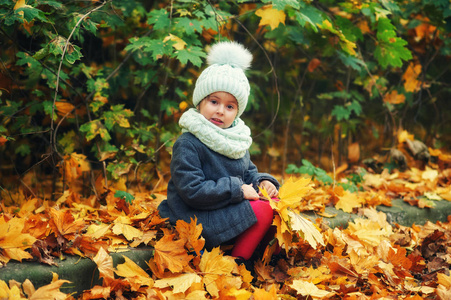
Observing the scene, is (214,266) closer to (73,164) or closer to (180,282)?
(180,282)

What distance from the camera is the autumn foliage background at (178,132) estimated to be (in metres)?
1.92

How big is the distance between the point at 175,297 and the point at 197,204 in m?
0.48

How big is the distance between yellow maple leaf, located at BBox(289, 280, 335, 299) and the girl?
297 millimetres

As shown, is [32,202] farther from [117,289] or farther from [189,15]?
[189,15]

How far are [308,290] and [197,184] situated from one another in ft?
2.41

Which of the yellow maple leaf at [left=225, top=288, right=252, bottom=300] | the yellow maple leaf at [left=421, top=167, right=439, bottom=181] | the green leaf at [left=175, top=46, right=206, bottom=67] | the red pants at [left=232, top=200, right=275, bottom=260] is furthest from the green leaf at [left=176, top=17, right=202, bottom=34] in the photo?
the yellow maple leaf at [left=421, top=167, right=439, bottom=181]

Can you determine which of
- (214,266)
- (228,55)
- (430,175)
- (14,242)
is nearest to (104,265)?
(14,242)

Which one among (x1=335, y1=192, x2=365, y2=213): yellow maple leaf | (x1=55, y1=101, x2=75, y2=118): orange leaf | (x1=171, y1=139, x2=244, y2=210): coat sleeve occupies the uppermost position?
(x1=171, y1=139, x2=244, y2=210): coat sleeve

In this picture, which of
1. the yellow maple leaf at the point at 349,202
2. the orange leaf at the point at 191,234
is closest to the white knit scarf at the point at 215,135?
the orange leaf at the point at 191,234

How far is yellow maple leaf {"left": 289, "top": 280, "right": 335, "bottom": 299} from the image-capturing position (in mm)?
1772

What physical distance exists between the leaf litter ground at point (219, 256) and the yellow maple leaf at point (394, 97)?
7.32ft

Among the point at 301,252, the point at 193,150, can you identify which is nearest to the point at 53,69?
the point at 193,150

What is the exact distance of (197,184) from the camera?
1936mm

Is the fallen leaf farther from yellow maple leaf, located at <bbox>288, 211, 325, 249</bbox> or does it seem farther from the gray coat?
yellow maple leaf, located at <bbox>288, 211, 325, 249</bbox>
